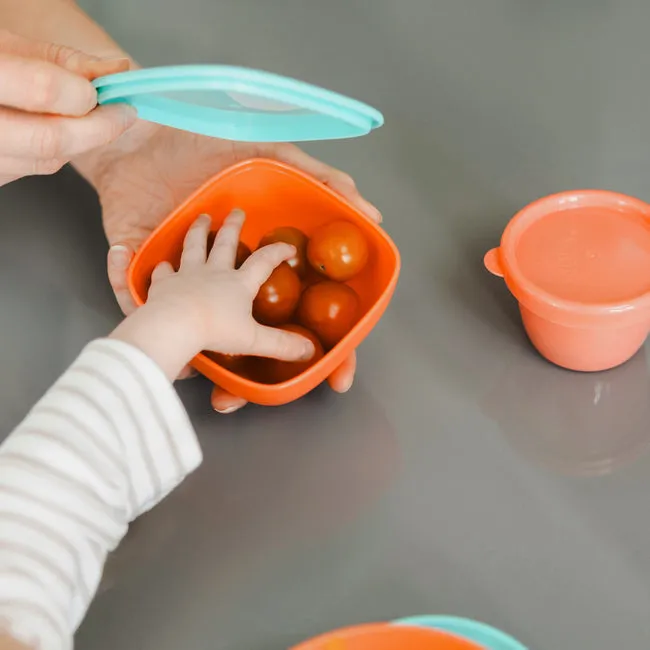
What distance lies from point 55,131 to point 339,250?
25 cm

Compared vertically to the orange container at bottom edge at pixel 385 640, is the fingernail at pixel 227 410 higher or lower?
lower

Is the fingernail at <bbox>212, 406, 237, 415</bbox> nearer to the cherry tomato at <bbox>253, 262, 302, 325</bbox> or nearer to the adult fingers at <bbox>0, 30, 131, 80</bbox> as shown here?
the cherry tomato at <bbox>253, 262, 302, 325</bbox>

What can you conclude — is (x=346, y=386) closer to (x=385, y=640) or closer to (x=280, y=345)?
(x=280, y=345)

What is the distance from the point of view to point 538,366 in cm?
70

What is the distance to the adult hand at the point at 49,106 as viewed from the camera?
524 millimetres

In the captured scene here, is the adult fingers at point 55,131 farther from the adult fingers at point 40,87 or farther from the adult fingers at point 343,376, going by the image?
the adult fingers at point 343,376

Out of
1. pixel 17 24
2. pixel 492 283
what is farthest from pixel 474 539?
pixel 17 24

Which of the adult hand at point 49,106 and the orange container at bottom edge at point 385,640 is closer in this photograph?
A: the orange container at bottom edge at point 385,640

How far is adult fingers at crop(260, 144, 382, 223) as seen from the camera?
0.74m

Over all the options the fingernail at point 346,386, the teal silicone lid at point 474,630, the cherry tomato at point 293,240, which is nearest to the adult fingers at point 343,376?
the fingernail at point 346,386

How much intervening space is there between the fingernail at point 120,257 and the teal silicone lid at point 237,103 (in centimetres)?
15

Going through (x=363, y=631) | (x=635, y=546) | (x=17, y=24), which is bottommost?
(x=635, y=546)

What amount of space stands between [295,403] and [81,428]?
21cm

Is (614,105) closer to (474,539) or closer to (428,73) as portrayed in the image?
(428,73)
